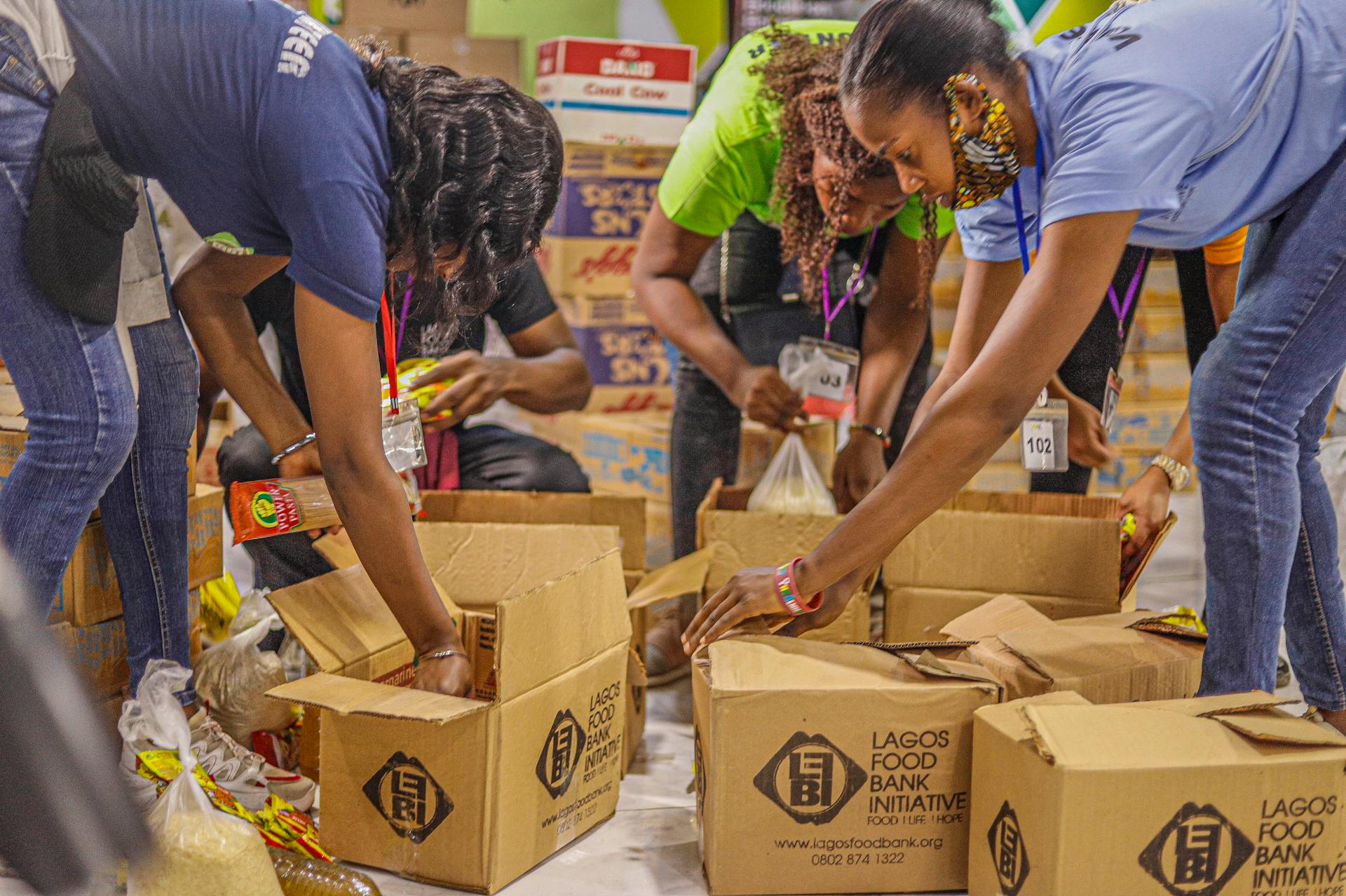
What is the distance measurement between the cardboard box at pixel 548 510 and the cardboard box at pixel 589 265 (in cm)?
187

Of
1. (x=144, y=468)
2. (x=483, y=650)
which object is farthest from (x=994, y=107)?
(x=144, y=468)

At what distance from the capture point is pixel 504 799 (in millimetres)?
1371

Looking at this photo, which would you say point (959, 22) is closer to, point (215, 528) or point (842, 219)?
point (842, 219)

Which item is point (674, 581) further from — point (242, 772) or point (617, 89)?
point (617, 89)

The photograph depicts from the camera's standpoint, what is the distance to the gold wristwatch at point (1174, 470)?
6.45ft

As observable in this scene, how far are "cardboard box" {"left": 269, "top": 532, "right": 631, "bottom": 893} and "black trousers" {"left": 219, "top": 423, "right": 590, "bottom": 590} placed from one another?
34 cm

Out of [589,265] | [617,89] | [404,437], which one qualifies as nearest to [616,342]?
[589,265]

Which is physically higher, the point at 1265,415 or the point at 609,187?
the point at 609,187

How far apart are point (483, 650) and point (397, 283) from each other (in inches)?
21.2

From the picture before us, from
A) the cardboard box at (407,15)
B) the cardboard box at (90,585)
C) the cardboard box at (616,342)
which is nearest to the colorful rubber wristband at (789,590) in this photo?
the cardboard box at (90,585)

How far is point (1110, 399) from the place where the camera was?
215cm

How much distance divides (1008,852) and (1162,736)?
20 centimetres

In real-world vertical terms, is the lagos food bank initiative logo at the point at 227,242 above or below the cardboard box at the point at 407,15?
below

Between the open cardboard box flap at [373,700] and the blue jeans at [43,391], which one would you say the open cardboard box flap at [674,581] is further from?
the blue jeans at [43,391]
